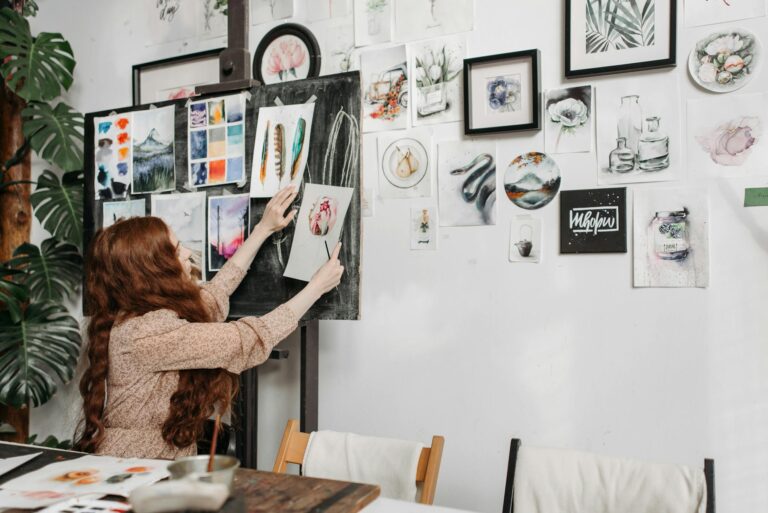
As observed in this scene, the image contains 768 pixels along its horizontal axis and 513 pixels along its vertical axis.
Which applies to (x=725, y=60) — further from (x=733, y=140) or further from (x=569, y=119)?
(x=569, y=119)

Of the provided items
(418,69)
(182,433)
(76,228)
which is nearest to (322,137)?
(418,69)

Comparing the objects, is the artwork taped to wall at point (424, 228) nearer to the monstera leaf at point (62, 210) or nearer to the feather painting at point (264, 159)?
the feather painting at point (264, 159)

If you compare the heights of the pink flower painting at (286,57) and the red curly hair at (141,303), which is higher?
the pink flower painting at (286,57)

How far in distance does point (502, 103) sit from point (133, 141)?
1.40 m

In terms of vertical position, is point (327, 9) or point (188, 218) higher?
point (327, 9)

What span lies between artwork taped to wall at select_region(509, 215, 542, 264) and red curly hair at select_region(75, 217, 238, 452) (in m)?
1.04

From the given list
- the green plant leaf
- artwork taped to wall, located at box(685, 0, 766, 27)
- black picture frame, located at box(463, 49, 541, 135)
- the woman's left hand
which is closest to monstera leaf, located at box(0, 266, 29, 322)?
the green plant leaf

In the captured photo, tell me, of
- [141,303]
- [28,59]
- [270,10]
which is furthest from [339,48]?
[28,59]

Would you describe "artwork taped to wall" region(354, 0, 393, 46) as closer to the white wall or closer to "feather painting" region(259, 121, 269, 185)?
the white wall

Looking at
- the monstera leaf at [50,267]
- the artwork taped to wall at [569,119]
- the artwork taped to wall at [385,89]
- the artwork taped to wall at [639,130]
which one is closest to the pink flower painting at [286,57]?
the artwork taped to wall at [385,89]

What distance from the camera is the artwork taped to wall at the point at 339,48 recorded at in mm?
2646

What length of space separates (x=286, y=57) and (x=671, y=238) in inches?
62.2

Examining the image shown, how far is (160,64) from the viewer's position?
307 cm

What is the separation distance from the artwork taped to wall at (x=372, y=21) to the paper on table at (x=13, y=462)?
177cm
